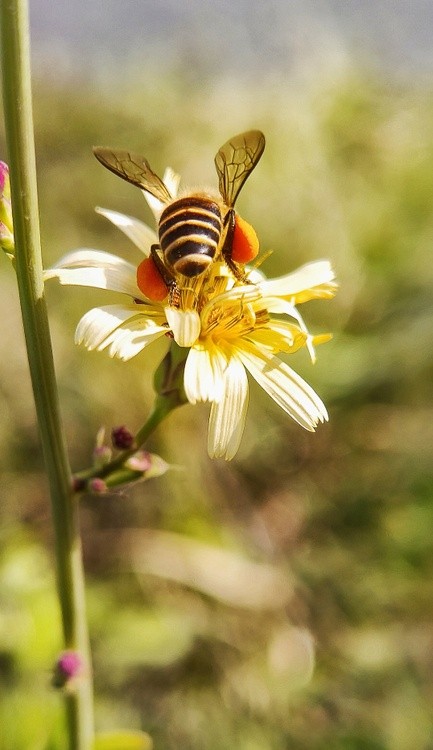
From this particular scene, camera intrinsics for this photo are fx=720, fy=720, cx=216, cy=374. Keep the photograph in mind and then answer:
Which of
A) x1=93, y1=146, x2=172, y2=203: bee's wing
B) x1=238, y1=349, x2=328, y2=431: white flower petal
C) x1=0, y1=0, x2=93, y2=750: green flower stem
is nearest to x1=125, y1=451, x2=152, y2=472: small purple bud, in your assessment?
x1=0, y1=0, x2=93, y2=750: green flower stem

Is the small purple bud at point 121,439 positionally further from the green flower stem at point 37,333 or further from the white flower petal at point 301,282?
the white flower petal at point 301,282

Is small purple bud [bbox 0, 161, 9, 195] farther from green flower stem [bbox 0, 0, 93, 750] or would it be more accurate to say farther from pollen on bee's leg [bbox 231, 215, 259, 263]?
pollen on bee's leg [bbox 231, 215, 259, 263]

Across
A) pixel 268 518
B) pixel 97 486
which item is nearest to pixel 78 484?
pixel 97 486

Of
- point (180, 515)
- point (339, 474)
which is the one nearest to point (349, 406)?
point (339, 474)

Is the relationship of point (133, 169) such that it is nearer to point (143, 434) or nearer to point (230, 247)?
point (230, 247)

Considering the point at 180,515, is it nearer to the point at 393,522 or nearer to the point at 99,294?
the point at 393,522
